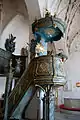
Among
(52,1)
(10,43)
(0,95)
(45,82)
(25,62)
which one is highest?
(52,1)

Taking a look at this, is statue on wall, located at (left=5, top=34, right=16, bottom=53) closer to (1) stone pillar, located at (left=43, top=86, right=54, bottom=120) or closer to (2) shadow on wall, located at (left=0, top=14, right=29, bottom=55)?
(2) shadow on wall, located at (left=0, top=14, right=29, bottom=55)

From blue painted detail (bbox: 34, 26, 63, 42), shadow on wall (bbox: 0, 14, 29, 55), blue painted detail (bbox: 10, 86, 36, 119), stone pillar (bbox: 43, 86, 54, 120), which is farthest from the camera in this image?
shadow on wall (bbox: 0, 14, 29, 55)

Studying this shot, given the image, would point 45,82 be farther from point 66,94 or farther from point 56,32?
point 66,94

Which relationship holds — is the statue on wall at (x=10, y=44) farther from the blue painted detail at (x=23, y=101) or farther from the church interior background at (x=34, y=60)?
the blue painted detail at (x=23, y=101)

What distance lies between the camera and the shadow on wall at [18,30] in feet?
27.4

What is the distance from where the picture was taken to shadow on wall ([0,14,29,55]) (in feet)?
27.4

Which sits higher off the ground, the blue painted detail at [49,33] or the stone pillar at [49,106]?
the blue painted detail at [49,33]

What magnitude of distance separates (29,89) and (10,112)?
84cm

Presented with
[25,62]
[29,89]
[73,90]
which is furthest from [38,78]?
[73,90]

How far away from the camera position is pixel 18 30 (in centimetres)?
883

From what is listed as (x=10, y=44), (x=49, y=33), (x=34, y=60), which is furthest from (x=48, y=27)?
(x=10, y=44)

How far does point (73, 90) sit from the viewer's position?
452 inches

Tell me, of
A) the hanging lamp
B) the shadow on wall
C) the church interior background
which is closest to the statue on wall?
the church interior background

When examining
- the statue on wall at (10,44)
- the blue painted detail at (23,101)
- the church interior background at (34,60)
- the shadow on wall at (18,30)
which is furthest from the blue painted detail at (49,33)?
the shadow on wall at (18,30)
